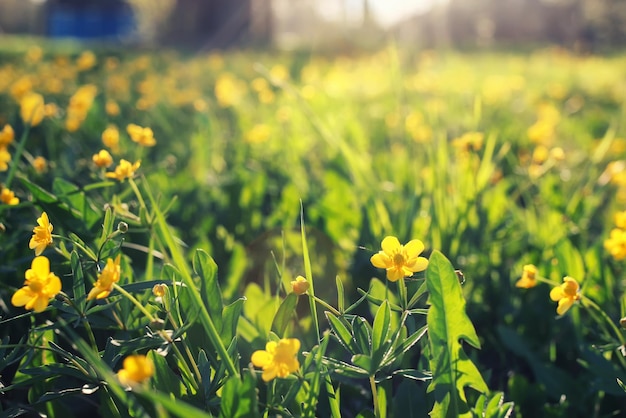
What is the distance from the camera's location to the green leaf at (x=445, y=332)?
2.91 feet

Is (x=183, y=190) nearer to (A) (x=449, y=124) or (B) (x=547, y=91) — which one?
(A) (x=449, y=124)

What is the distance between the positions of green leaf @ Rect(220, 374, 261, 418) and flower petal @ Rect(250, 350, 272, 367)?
3 cm

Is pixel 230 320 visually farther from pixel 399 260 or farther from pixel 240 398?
pixel 399 260

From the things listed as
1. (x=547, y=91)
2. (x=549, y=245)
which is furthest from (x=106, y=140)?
(x=547, y=91)

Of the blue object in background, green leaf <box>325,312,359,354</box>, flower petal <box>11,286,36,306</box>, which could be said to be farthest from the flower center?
the blue object in background

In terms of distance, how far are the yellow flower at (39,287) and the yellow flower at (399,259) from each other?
1.34 ft

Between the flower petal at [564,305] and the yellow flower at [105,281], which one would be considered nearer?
the yellow flower at [105,281]

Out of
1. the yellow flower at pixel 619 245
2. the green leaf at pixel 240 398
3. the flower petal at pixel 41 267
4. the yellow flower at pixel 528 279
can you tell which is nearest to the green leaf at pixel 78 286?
the flower petal at pixel 41 267

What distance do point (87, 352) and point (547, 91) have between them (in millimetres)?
5383

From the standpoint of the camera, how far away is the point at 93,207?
1.29 meters

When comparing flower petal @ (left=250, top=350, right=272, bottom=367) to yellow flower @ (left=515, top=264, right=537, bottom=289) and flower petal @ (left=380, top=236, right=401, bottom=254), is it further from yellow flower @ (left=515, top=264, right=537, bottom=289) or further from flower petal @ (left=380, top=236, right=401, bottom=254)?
yellow flower @ (left=515, top=264, right=537, bottom=289)

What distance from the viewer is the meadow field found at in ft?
2.77

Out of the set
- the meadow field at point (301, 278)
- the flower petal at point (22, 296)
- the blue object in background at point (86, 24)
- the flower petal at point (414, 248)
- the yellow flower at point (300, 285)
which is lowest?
the blue object in background at point (86, 24)

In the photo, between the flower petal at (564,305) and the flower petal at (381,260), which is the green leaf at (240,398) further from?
the flower petal at (564,305)
